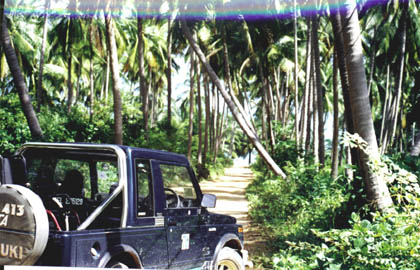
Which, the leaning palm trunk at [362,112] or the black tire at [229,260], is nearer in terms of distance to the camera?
the black tire at [229,260]

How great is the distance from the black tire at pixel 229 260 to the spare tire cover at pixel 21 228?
2514mm

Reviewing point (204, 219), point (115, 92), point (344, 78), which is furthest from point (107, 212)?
point (115, 92)

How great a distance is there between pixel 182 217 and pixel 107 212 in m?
0.76

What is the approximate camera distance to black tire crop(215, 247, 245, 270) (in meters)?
5.28

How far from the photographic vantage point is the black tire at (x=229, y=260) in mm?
5277

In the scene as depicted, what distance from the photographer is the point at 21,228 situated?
3.12 metres

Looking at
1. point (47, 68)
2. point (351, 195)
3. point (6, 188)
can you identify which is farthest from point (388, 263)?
point (47, 68)

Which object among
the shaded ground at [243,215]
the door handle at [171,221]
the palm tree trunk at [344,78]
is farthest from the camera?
the shaded ground at [243,215]

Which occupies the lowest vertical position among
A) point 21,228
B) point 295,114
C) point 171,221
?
point 295,114

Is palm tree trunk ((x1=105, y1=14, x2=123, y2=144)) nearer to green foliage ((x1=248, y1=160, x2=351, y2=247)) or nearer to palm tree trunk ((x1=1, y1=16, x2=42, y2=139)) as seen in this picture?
palm tree trunk ((x1=1, y1=16, x2=42, y2=139))

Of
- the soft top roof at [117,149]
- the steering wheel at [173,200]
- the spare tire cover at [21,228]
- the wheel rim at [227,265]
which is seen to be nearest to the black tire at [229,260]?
the wheel rim at [227,265]

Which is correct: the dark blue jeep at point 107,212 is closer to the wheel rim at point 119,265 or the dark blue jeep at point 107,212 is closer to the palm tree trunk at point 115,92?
the wheel rim at point 119,265

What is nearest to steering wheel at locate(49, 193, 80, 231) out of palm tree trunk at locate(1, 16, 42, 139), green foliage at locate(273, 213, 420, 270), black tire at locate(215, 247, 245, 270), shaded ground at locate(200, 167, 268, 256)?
black tire at locate(215, 247, 245, 270)

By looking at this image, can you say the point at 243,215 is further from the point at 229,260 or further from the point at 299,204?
the point at 229,260
